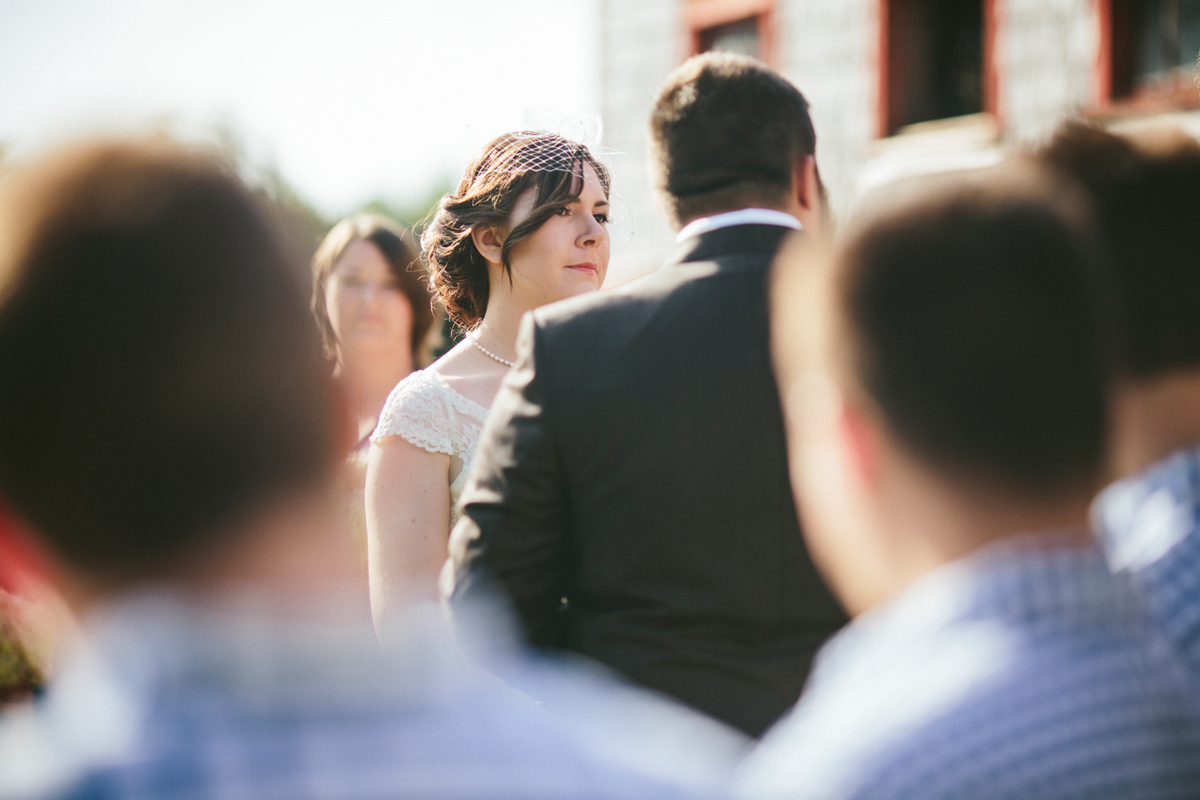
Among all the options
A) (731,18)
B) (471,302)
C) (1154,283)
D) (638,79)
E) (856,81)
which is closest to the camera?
(1154,283)

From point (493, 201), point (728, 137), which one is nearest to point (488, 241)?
point (493, 201)

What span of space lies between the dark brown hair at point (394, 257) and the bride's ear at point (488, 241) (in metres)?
1.83

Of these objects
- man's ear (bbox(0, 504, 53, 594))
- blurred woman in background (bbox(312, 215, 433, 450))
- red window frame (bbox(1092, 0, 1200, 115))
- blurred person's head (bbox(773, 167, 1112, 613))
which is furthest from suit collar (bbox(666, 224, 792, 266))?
red window frame (bbox(1092, 0, 1200, 115))

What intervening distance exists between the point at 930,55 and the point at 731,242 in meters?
7.25

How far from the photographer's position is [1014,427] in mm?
998

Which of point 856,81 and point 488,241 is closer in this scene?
point 488,241

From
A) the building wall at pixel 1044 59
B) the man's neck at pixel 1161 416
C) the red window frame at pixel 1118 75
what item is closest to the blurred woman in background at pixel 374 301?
the man's neck at pixel 1161 416

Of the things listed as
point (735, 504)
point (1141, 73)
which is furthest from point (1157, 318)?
point (1141, 73)

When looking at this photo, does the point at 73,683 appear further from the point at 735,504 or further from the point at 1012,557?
the point at 735,504

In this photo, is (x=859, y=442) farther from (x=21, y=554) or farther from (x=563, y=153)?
(x=563, y=153)

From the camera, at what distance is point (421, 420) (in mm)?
2584

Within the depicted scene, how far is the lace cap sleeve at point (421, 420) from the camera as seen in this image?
101 inches

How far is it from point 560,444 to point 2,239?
1.16 meters

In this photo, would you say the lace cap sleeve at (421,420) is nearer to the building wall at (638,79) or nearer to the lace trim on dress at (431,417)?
the lace trim on dress at (431,417)
